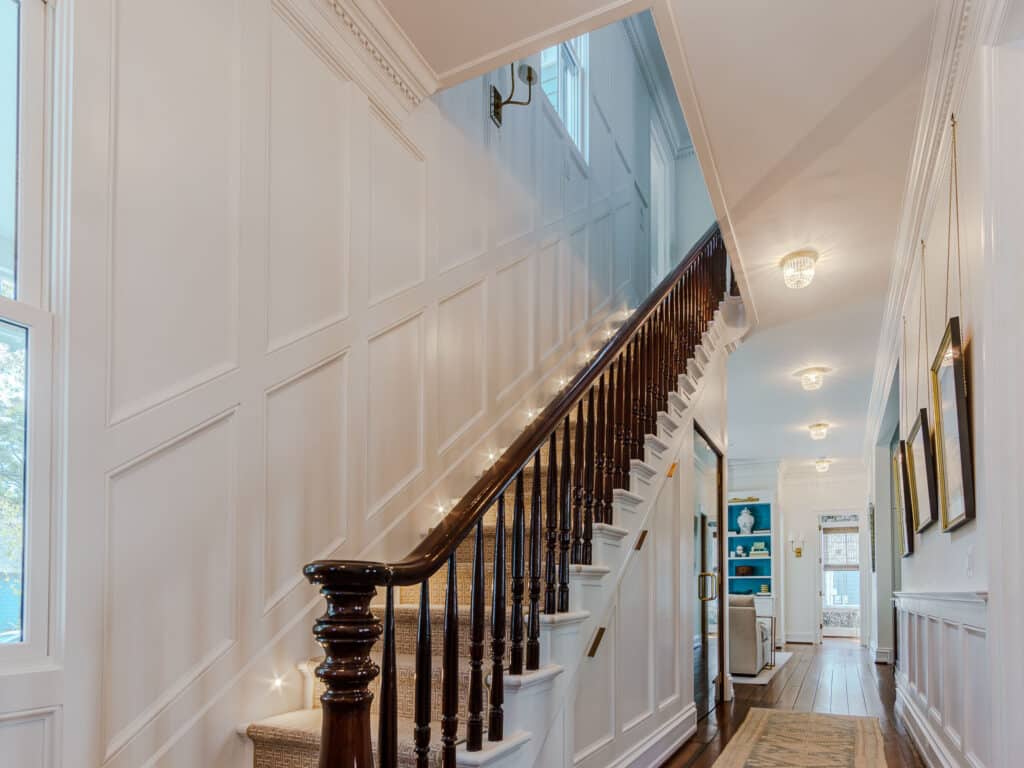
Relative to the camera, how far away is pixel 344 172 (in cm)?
295

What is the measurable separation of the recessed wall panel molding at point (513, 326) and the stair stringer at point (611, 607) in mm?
763

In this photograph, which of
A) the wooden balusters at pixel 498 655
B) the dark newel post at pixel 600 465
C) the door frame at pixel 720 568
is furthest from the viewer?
the door frame at pixel 720 568

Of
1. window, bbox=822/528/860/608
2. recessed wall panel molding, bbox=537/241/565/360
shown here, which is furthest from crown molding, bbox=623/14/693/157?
window, bbox=822/528/860/608

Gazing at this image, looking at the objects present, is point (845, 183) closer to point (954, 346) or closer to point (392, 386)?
point (954, 346)

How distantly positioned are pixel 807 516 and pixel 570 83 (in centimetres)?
1076

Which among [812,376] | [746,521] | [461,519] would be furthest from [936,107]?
[746,521]

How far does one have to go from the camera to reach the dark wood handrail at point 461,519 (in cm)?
160

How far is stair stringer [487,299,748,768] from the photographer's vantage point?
2.53 m

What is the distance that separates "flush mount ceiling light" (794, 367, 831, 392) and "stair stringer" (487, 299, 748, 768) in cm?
257

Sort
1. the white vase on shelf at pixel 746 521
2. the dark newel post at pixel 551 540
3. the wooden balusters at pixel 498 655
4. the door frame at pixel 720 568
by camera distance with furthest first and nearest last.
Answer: the white vase on shelf at pixel 746 521, the door frame at pixel 720 568, the dark newel post at pixel 551 540, the wooden balusters at pixel 498 655

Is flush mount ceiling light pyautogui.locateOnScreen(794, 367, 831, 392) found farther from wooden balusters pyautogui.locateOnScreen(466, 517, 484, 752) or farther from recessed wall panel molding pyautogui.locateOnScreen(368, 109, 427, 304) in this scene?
wooden balusters pyautogui.locateOnScreen(466, 517, 484, 752)

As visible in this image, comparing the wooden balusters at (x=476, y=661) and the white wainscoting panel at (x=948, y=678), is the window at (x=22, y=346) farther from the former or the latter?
the white wainscoting panel at (x=948, y=678)

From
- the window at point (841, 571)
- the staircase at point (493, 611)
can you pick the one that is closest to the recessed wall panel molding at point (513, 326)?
the staircase at point (493, 611)

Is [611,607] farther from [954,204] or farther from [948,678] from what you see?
[954,204]
